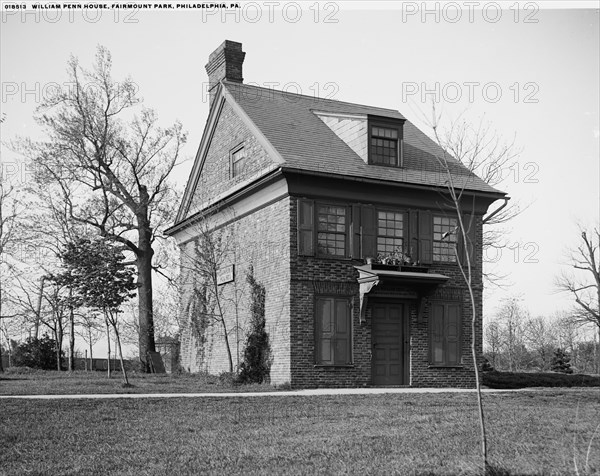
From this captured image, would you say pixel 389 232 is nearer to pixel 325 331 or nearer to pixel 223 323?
pixel 325 331

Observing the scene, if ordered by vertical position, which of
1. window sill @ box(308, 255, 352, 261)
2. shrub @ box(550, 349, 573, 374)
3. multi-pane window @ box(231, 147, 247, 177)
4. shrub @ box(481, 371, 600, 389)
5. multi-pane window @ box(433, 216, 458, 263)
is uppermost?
multi-pane window @ box(231, 147, 247, 177)

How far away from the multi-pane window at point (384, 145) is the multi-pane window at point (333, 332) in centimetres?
456

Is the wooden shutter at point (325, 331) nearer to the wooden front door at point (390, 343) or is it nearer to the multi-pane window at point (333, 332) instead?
the multi-pane window at point (333, 332)

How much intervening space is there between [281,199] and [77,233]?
43.4ft

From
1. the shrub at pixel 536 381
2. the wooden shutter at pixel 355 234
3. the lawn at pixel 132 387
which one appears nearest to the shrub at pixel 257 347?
the lawn at pixel 132 387

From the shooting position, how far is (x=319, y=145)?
23719mm

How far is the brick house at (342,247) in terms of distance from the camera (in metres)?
21.5

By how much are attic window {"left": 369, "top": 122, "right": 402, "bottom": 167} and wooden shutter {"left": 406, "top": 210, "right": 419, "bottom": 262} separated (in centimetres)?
163

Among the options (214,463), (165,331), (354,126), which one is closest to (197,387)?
(354,126)

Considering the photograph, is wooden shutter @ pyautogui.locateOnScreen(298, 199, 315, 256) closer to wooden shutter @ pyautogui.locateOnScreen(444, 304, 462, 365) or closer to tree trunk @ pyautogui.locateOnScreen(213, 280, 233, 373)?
tree trunk @ pyautogui.locateOnScreen(213, 280, 233, 373)

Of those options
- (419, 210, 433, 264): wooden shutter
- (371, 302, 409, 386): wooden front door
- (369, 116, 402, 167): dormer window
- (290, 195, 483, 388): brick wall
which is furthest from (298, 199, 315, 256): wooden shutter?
(419, 210, 433, 264): wooden shutter

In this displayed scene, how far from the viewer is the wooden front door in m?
22.5

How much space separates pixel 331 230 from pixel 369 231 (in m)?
1.17

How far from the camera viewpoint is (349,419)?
13.7 m
